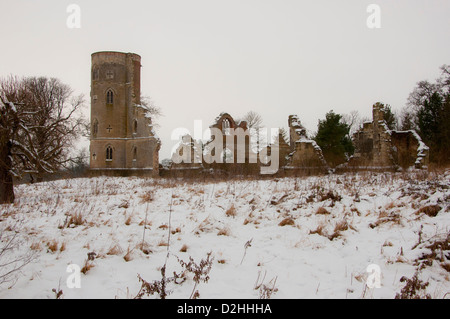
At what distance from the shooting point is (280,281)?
4090mm

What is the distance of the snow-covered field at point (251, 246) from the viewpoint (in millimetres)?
3896

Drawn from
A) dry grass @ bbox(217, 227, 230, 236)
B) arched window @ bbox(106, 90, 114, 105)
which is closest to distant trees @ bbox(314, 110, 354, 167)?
arched window @ bbox(106, 90, 114, 105)

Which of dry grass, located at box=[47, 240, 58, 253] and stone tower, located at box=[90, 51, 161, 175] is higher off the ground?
stone tower, located at box=[90, 51, 161, 175]

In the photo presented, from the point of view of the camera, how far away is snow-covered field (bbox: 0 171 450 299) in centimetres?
390

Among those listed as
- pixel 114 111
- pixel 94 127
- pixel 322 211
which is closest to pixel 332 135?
pixel 114 111

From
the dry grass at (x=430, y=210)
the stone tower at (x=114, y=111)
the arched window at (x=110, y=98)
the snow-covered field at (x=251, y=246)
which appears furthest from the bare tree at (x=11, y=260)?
the arched window at (x=110, y=98)

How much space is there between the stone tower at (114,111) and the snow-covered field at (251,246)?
27452 mm

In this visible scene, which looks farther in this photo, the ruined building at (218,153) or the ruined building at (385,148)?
the ruined building at (218,153)

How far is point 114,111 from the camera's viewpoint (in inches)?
1364

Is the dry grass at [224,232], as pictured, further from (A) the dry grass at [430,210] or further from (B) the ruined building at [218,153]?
(B) the ruined building at [218,153]

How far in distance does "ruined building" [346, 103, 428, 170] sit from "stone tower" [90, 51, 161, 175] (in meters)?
22.1

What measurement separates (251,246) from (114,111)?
32.6 metres

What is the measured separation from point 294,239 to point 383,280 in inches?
68.4

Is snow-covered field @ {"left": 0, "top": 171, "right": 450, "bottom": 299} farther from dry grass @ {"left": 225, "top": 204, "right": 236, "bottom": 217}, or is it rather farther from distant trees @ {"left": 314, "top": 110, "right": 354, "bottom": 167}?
distant trees @ {"left": 314, "top": 110, "right": 354, "bottom": 167}
